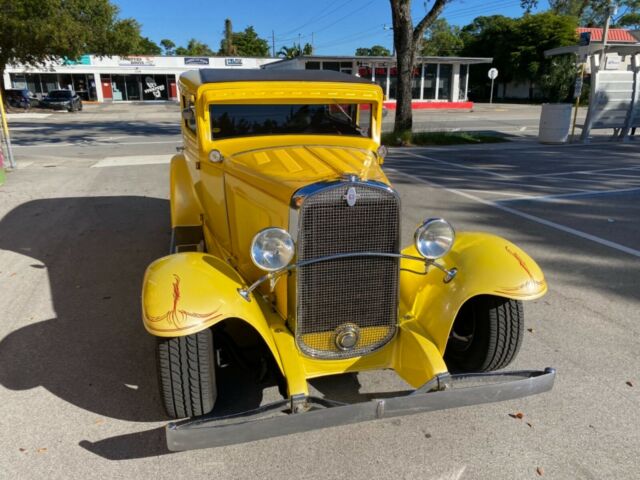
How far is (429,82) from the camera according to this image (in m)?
36.6

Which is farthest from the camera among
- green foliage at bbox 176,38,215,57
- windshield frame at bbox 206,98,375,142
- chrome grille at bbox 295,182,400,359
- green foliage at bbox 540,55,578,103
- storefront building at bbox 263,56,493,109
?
green foliage at bbox 176,38,215,57

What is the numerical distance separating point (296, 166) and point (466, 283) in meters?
1.25

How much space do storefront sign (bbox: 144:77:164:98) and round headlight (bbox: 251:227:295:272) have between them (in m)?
46.7

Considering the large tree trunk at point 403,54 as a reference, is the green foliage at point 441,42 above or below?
above

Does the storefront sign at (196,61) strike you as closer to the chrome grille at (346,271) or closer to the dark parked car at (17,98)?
the dark parked car at (17,98)

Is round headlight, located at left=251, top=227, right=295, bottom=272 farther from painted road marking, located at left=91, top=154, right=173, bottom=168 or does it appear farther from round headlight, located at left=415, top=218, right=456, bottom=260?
painted road marking, located at left=91, top=154, right=173, bottom=168

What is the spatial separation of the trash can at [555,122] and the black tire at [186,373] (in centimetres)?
1515

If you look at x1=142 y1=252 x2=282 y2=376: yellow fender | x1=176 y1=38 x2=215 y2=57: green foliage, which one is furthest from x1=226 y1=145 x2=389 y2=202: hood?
x1=176 y1=38 x2=215 y2=57: green foliage

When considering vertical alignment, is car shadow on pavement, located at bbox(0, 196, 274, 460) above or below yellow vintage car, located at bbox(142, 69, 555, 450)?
below

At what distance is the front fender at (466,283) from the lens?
2838 millimetres

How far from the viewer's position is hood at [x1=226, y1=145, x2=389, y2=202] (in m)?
2.70

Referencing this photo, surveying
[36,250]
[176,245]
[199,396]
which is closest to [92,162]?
[36,250]

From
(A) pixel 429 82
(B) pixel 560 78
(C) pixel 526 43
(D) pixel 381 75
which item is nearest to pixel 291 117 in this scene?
(D) pixel 381 75

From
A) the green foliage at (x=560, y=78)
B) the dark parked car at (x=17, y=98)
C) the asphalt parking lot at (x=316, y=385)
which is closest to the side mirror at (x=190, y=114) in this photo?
the asphalt parking lot at (x=316, y=385)
